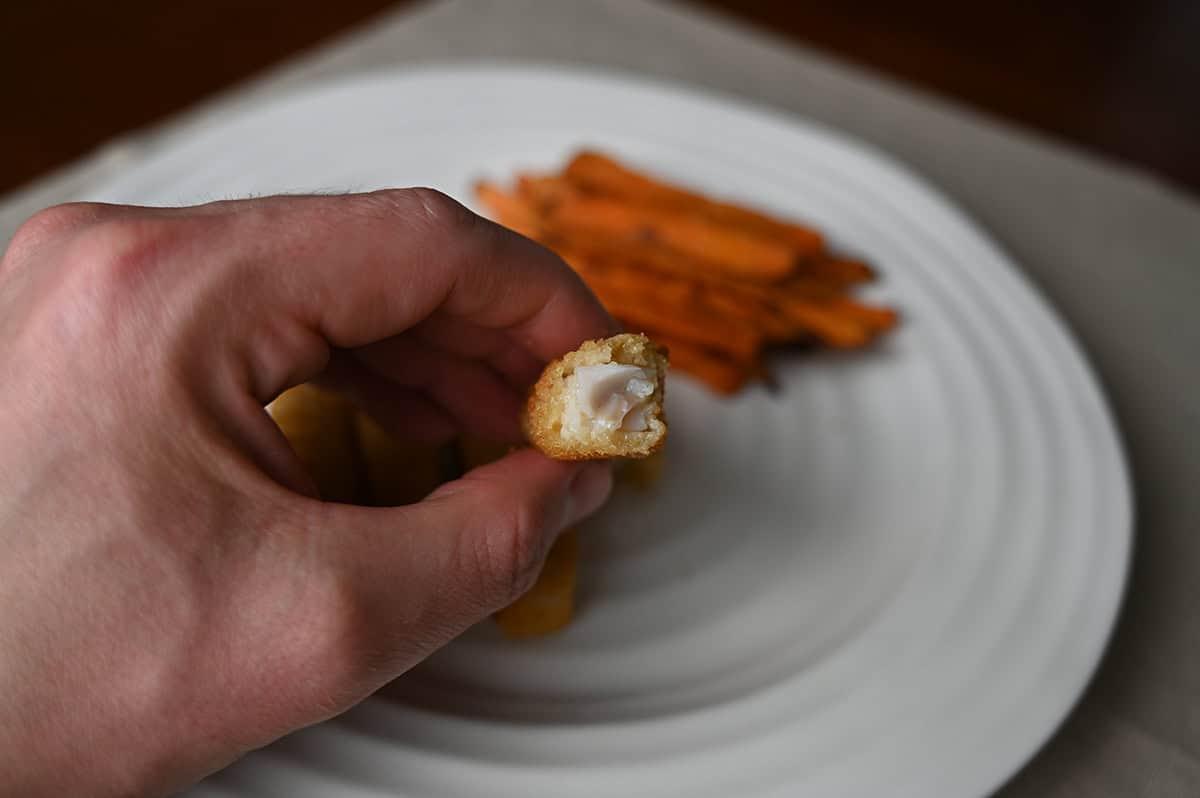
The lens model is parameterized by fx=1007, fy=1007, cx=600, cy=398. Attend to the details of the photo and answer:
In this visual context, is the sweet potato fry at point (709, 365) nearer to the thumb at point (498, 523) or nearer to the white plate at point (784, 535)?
the white plate at point (784, 535)

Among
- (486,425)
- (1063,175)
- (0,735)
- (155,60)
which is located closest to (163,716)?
(0,735)

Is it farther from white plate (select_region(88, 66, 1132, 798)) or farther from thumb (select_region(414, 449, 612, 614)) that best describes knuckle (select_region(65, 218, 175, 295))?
white plate (select_region(88, 66, 1132, 798))

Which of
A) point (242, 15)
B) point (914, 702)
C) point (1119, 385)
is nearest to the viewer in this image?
point (914, 702)

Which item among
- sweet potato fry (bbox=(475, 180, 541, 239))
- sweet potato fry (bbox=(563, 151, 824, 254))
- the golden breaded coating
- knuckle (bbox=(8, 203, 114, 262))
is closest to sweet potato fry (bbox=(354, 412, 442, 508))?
the golden breaded coating

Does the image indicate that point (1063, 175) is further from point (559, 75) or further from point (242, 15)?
point (242, 15)

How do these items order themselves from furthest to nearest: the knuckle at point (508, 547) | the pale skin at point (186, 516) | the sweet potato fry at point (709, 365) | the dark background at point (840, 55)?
1. the dark background at point (840, 55)
2. the sweet potato fry at point (709, 365)
3. the knuckle at point (508, 547)
4. the pale skin at point (186, 516)

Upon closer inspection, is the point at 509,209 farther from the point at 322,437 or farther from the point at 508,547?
the point at 508,547

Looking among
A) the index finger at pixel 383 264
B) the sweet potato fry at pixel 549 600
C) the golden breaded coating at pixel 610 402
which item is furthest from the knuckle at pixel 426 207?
the sweet potato fry at pixel 549 600
